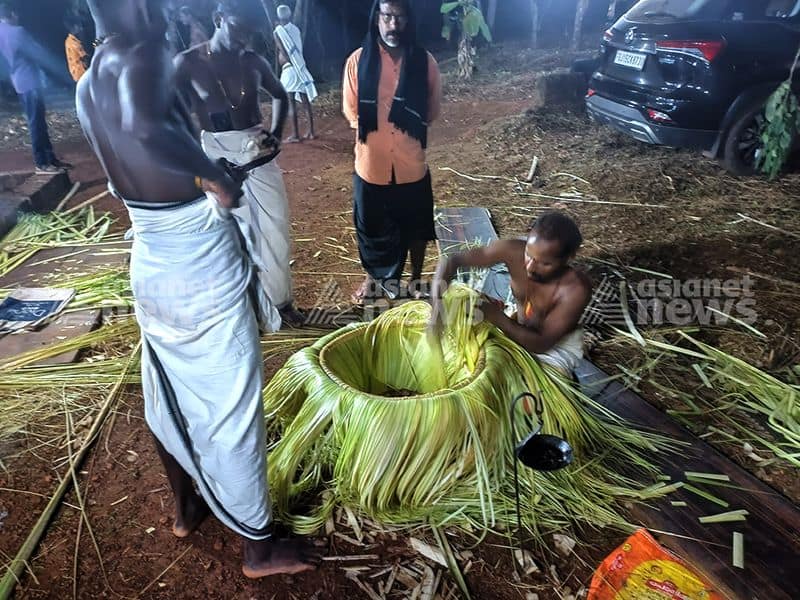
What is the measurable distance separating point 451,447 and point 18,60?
426 cm

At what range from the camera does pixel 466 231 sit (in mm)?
4090

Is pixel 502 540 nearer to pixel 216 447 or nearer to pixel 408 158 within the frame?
pixel 216 447

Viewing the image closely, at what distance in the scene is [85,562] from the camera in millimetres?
1800

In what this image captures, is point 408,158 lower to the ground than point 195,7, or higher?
lower

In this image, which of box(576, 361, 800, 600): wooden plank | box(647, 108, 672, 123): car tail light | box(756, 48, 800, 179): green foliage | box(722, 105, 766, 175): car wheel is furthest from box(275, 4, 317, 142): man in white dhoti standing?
box(722, 105, 766, 175): car wheel

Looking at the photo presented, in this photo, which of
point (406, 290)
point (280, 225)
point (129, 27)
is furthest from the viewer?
point (406, 290)

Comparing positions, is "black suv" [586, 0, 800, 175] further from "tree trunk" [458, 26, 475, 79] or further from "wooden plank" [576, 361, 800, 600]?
"wooden plank" [576, 361, 800, 600]

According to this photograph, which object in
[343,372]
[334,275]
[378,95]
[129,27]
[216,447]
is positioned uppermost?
[129,27]

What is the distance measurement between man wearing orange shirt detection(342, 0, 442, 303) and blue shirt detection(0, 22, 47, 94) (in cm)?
244

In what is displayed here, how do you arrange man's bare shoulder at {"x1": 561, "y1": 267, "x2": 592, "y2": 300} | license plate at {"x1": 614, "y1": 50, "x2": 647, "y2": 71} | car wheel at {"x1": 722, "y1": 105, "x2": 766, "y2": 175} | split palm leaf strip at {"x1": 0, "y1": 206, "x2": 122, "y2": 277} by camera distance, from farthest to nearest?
license plate at {"x1": 614, "y1": 50, "x2": 647, "y2": 71} < car wheel at {"x1": 722, "y1": 105, "x2": 766, "y2": 175} < split palm leaf strip at {"x1": 0, "y1": 206, "x2": 122, "y2": 277} < man's bare shoulder at {"x1": 561, "y1": 267, "x2": 592, "y2": 300}

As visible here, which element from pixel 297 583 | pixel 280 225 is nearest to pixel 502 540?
pixel 297 583

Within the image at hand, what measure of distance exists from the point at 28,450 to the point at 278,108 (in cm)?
171

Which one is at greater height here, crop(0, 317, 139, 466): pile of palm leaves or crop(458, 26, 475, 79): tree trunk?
crop(458, 26, 475, 79): tree trunk

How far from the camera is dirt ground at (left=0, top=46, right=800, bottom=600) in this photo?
175cm
